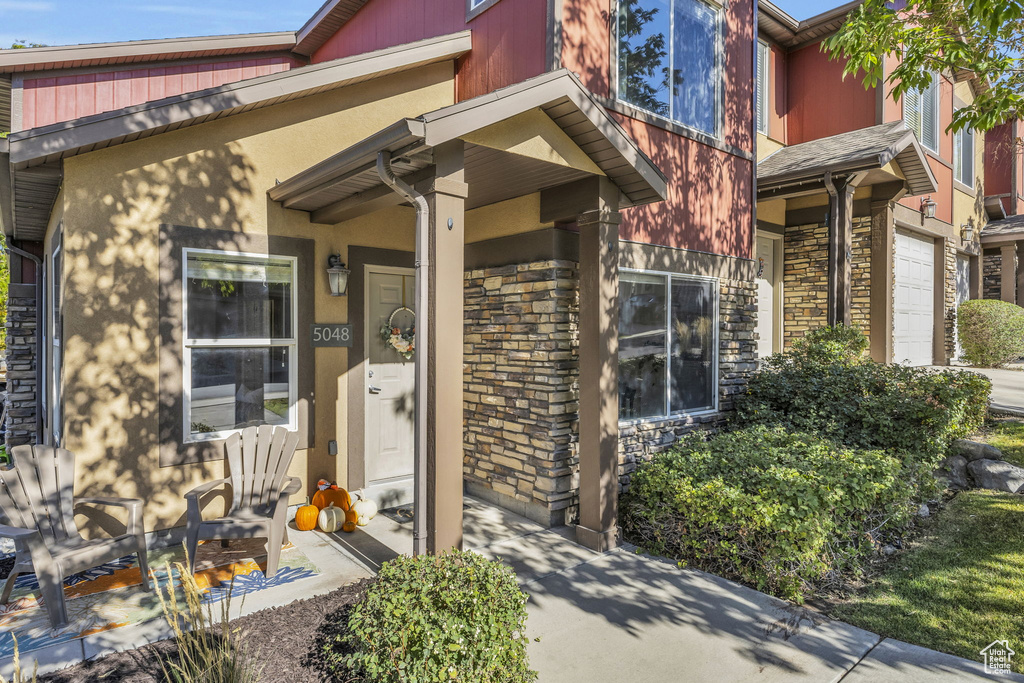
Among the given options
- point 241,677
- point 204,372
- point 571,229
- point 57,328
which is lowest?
point 241,677

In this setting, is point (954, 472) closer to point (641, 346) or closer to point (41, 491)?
point (641, 346)

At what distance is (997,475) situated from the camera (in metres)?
5.46

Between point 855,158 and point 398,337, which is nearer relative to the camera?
point 398,337

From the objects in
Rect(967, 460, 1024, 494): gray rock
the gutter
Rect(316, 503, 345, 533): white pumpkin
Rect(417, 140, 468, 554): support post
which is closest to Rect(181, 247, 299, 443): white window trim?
Rect(316, 503, 345, 533): white pumpkin

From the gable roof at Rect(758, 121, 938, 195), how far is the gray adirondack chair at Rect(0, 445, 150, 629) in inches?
316

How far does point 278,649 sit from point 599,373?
109 inches

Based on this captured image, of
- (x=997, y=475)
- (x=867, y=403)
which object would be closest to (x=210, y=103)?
(x=867, y=403)

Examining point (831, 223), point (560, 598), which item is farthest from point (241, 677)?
point (831, 223)

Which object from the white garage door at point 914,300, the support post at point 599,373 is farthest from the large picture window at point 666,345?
the white garage door at point 914,300

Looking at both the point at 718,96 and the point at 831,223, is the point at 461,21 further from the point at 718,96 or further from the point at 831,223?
the point at 831,223

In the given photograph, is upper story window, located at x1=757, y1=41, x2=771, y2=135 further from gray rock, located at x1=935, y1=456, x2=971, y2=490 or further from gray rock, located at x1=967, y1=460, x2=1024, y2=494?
gray rock, located at x1=967, y1=460, x2=1024, y2=494

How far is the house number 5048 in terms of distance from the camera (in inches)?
200

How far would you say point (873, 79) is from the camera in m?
5.84

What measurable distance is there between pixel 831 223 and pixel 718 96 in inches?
100.0
